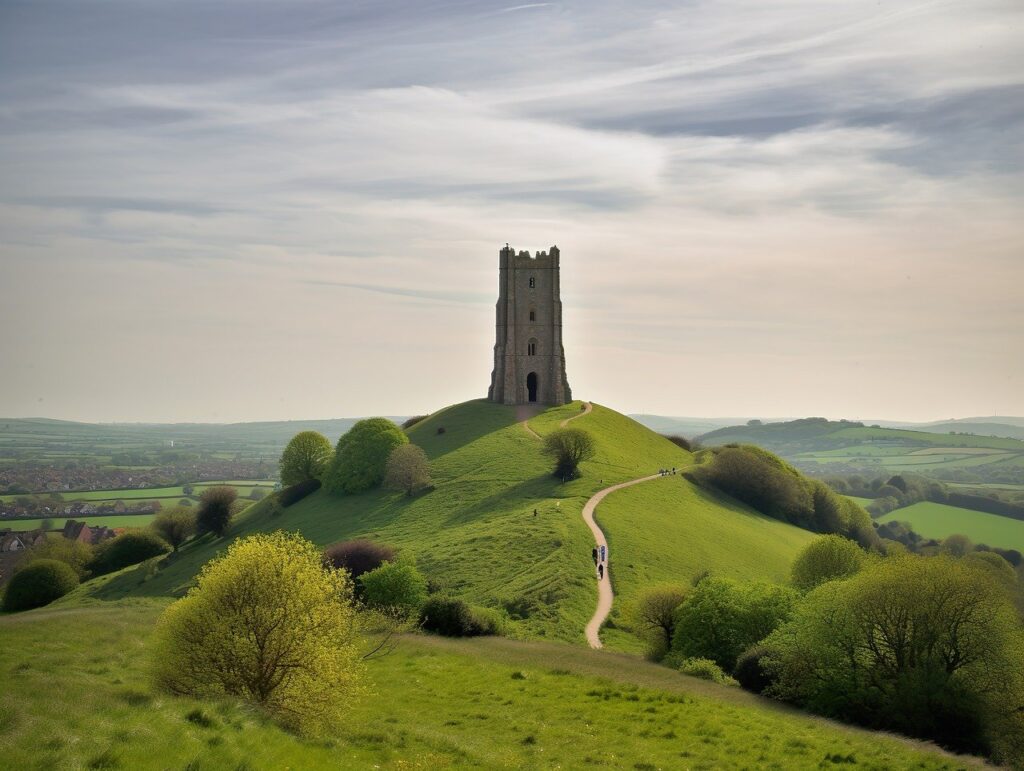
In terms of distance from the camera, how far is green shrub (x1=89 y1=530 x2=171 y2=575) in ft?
284

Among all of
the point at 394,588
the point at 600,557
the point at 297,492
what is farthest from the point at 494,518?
the point at 297,492

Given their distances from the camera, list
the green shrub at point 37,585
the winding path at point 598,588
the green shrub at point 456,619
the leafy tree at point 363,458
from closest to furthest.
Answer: the green shrub at point 456,619
the winding path at point 598,588
the green shrub at point 37,585
the leafy tree at point 363,458

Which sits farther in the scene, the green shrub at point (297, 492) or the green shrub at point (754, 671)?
the green shrub at point (297, 492)

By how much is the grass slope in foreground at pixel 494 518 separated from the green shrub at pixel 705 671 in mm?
8243

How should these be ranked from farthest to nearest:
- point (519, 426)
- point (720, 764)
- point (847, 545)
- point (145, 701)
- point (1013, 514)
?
point (1013, 514)
point (519, 426)
point (847, 545)
point (720, 764)
point (145, 701)

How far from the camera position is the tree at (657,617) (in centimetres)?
4358

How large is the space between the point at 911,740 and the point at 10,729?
27095mm

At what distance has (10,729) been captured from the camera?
63.2 ft

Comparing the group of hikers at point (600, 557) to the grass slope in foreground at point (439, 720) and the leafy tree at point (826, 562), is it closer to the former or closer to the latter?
the leafy tree at point (826, 562)

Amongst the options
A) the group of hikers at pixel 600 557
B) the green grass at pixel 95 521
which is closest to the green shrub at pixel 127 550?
the green grass at pixel 95 521

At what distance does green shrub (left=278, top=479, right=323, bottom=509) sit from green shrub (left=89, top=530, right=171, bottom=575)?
13.4m

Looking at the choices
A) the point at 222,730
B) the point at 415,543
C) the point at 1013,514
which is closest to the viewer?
the point at 222,730

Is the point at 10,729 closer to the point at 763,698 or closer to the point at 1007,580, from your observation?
the point at 763,698

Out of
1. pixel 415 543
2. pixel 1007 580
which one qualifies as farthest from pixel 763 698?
Answer: pixel 1007 580
